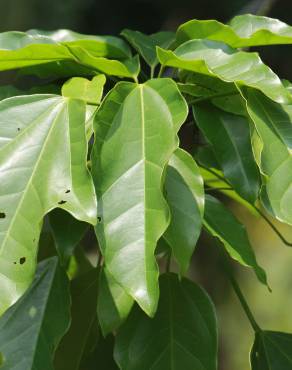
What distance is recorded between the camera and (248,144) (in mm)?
1015

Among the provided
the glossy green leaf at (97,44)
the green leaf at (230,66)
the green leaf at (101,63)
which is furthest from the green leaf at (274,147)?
the glossy green leaf at (97,44)

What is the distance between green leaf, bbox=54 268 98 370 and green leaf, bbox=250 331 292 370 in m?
0.23

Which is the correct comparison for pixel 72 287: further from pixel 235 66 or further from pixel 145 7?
pixel 145 7

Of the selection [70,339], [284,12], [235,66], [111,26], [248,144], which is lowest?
[111,26]

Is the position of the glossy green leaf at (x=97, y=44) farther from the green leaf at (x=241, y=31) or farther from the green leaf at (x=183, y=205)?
the green leaf at (x=183, y=205)

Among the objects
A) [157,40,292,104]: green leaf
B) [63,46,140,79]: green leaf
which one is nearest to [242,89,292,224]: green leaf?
[157,40,292,104]: green leaf

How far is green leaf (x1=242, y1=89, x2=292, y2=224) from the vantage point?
868 mm

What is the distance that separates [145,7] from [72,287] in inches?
137

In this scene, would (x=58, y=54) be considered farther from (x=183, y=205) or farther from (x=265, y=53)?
(x=265, y=53)

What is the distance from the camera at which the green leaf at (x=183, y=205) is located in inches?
33.6

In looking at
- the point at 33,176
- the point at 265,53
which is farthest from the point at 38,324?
the point at 265,53

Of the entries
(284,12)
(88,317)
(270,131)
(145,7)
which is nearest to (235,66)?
(270,131)

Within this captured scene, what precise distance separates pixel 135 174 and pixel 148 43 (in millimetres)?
425

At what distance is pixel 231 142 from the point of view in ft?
3.31
